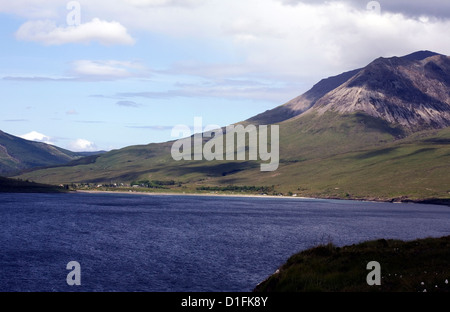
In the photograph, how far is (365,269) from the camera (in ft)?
171

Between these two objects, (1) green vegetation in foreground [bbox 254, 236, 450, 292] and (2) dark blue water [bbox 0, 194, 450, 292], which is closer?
(1) green vegetation in foreground [bbox 254, 236, 450, 292]

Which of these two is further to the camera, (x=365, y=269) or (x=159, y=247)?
(x=159, y=247)

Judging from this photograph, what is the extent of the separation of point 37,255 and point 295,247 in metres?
53.3

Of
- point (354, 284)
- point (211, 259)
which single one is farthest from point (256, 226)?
point (354, 284)

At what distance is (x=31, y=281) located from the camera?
255ft

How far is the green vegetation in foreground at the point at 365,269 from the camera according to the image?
151 feet

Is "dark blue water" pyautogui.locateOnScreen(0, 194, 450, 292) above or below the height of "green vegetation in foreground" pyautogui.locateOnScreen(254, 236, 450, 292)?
below

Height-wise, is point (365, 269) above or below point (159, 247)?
above

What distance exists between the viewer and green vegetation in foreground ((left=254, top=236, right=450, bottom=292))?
1816 inches

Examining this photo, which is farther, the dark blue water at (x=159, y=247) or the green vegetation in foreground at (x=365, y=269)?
the dark blue water at (x=159, y=247)

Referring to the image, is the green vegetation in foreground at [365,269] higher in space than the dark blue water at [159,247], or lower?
higher
